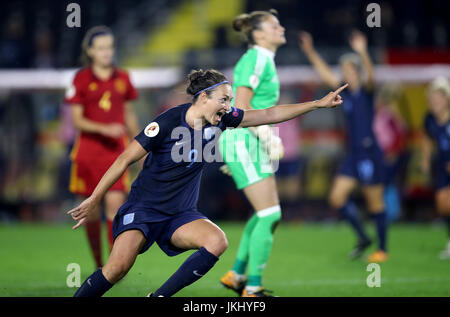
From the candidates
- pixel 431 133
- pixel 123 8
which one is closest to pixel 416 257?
pixel 431 133

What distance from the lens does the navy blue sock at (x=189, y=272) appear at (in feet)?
16.0

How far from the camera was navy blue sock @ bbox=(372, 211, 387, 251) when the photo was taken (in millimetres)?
8555

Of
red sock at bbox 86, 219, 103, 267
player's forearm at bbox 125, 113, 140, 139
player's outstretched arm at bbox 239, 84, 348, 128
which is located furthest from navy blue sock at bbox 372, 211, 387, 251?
player's outstretched arm at bbox 239, 84, 348, 128

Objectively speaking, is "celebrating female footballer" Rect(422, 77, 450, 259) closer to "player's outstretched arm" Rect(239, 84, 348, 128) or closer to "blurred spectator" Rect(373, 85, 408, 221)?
"blurred spectator" Rect(373, 85, 408, 221)

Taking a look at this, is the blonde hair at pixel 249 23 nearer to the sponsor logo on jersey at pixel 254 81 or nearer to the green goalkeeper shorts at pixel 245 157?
the sponsor logo on jersey at pixel 254 81

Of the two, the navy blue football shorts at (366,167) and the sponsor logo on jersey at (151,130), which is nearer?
the sponsor logo on jersey at (151,130)

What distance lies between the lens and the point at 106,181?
4676mm

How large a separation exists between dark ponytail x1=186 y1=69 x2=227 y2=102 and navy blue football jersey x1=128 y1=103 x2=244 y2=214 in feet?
0.35

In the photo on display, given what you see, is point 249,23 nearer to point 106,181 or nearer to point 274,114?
point 274,114

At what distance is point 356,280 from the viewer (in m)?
6.95

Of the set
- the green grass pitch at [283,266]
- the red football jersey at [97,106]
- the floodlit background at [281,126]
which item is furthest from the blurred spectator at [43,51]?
the red football jersey at [97,106]

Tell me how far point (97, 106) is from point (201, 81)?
224cm

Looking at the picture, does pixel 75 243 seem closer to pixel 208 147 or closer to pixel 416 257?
pixel 416 257

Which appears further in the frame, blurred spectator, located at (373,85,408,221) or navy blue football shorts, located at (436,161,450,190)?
blurred spectator, located at (373,85,408,221)
